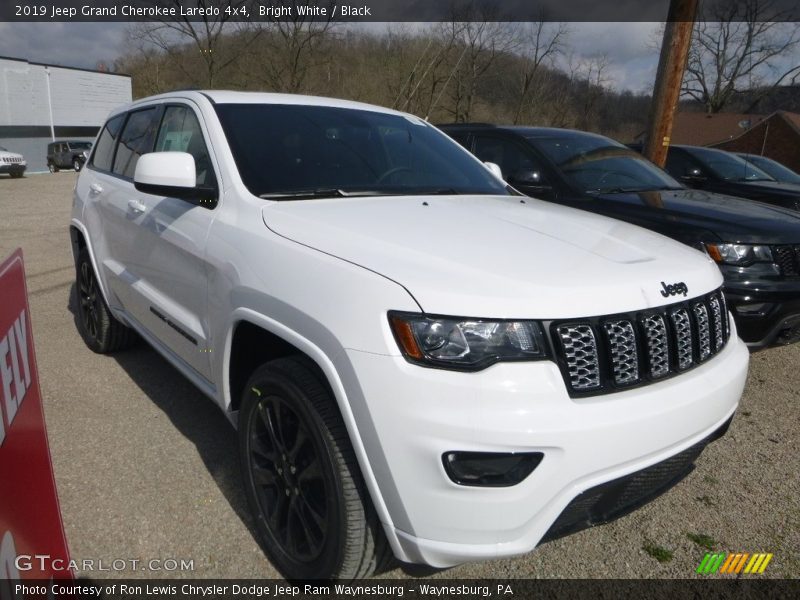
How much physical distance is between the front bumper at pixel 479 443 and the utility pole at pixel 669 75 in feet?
21.2

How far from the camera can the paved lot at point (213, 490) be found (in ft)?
8.06

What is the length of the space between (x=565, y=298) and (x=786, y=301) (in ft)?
9.07

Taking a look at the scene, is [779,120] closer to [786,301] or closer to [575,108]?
[575,108]

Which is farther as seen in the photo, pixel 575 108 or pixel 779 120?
pixel 575 108

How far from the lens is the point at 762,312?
151 inches

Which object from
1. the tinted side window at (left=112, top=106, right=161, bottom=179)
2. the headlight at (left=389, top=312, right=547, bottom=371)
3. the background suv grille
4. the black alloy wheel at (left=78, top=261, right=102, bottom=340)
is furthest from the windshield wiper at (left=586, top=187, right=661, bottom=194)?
the black alloy wheel at (left=78, top=261, right=102, bottom=340)

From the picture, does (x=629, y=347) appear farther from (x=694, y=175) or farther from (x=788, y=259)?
(x=694, y=175)

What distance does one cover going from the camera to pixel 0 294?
1298 mm

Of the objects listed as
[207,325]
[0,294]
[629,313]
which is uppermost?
[0,294]

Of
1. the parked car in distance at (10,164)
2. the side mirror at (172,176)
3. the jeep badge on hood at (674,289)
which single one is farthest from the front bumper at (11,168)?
the jeep badge on hood at (674,289)

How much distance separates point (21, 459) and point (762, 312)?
12.9 feet

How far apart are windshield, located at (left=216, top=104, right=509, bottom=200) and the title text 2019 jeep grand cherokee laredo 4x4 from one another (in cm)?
2

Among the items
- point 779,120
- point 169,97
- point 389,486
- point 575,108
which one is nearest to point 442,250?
point 389,486

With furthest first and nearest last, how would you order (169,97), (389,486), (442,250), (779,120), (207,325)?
(779,120), (169,97), (207,325), (442,250), (389,486)
